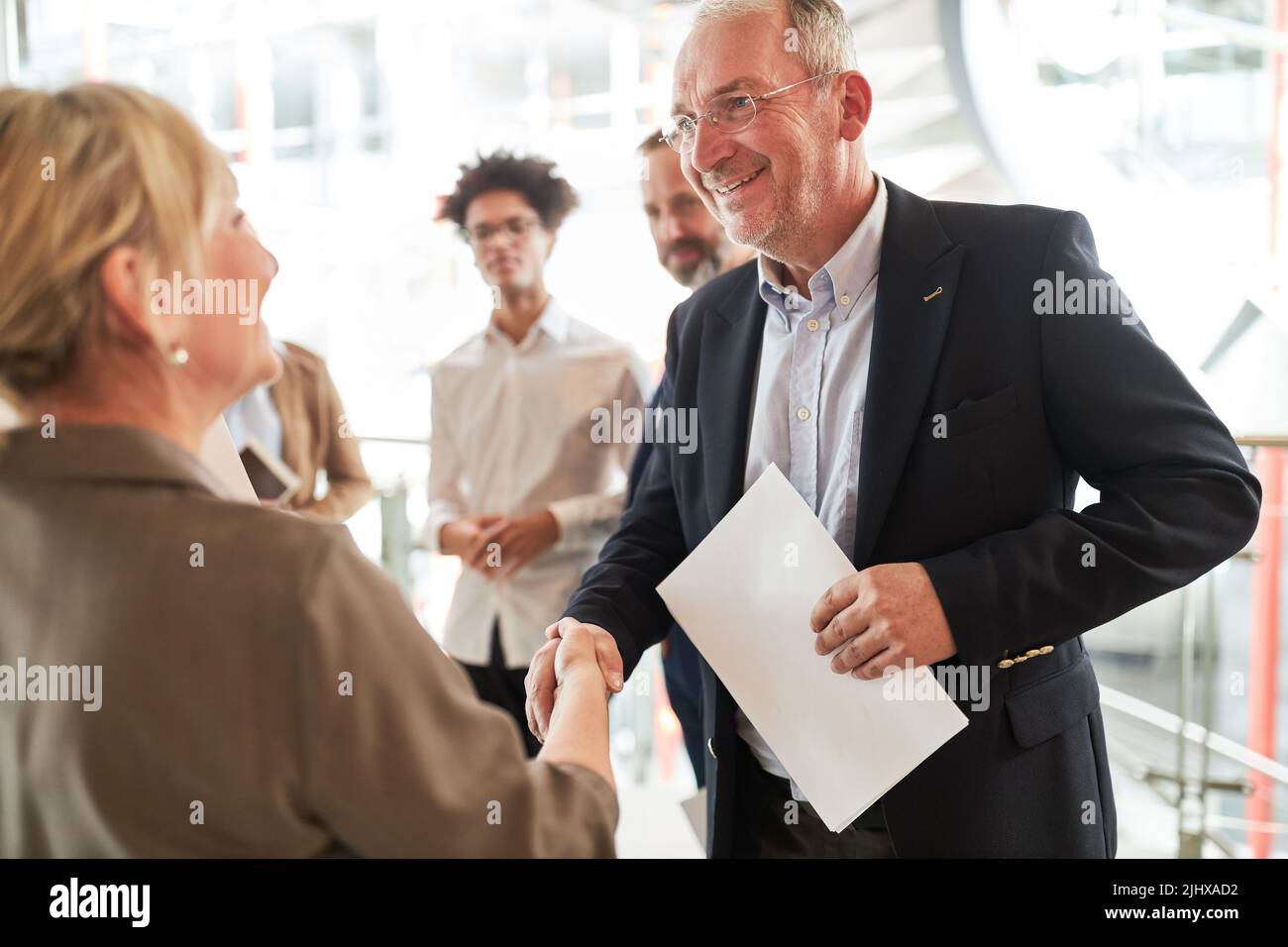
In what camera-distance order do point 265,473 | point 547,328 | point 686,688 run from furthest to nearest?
point 547,328 < point 265,473 < point 686,688

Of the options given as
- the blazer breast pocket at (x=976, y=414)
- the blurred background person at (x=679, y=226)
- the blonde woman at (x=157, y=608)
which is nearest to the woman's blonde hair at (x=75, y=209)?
the blonde woman at (x=157, y=608)

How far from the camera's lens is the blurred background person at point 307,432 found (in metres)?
2.25

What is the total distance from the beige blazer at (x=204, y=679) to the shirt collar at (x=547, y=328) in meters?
1.73

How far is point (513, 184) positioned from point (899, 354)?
1552 millimetres

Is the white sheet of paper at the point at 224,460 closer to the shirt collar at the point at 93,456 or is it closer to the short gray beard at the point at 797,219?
the shirt collar at the point at 93,456

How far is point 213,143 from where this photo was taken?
77 centimetres

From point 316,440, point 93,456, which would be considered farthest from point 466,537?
point 93,456

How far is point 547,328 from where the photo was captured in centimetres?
246

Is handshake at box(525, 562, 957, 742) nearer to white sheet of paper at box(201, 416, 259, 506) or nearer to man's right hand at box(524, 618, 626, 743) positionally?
man's right hand at box(524, 618, 626, 743)

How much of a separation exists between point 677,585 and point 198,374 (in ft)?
2.05

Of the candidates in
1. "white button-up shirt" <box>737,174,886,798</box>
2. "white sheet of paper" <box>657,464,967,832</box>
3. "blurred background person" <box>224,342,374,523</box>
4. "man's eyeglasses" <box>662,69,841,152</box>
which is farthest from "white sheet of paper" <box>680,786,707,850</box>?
"blurred background person" <box>224,342,374,523</box>

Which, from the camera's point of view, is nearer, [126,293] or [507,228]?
[126,293]

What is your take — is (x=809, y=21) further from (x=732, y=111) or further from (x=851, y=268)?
(x=851, y=268)
